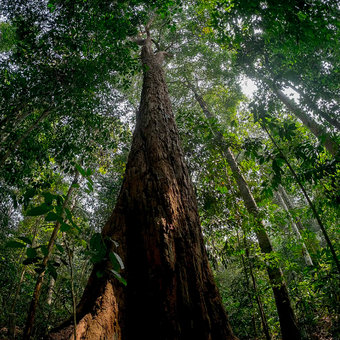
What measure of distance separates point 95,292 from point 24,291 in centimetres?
855

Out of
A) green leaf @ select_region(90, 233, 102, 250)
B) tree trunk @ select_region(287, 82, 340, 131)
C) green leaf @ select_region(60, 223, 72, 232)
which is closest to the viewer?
green leaf @ select_region(60, 223, 72, 232)

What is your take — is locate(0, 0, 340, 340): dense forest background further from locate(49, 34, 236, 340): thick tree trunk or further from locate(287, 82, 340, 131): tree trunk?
locate(49, 34, 236, 340): thick tree trunk

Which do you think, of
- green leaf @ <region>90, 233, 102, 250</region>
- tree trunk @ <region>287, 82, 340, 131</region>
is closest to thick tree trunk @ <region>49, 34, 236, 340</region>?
green leaf @ <region>90, 233, 102, 250</region>

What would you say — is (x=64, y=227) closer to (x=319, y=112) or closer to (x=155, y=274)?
(x=155, y=274)

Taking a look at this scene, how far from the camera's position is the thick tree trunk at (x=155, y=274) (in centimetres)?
126

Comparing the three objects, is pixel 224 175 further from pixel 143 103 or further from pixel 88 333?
pixel 88 333

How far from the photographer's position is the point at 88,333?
112 centimetres

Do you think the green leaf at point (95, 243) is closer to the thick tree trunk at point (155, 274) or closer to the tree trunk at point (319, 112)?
the thick tree trunk at point (155, 274)

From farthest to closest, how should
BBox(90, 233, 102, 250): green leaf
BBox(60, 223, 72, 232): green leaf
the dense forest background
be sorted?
the dense forest background, BBox(90, 233, 102, 250): green leaf, BBox(60, 223, 72, 232): green leaf

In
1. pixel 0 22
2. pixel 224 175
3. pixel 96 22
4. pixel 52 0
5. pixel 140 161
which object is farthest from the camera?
pixel 0 22

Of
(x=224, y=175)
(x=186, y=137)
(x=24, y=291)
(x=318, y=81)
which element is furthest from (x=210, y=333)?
(x=24, y=291)

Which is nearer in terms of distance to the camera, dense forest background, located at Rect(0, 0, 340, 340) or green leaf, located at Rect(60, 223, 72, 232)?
green leaf, located at Rect(60, 223, 72, 232)

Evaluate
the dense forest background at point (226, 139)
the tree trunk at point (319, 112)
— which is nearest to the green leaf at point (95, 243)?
the dense forest background at point (226, 139)

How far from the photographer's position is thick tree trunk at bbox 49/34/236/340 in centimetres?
126
